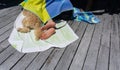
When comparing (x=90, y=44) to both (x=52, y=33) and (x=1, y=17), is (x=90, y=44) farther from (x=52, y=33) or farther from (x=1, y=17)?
(x=1, y=17)

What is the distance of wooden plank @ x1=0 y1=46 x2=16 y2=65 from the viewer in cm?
334

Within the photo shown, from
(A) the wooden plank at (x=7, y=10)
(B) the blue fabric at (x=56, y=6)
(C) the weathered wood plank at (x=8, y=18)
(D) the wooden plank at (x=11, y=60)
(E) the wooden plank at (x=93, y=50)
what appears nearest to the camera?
(D) the wooden plank at (x=11, y=60)

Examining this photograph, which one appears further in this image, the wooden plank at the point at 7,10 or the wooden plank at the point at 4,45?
the wooden plank at the point at 7,10

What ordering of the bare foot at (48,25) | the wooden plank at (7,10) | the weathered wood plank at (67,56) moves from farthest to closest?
the wooden plank at (7,10), the bare foot at (48,25), the weathered wood plank at (67,56)

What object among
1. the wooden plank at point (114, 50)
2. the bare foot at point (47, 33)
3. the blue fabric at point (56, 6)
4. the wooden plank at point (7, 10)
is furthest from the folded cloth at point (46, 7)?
the wooden plank at point (114, 50)

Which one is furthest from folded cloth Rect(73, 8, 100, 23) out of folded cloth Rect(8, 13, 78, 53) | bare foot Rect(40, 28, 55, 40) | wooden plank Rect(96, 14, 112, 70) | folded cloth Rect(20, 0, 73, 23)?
bare foot Rect(40, 28, 55, 40)

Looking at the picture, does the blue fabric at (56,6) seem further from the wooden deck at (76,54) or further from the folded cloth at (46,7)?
the wooden deck at (76,54)

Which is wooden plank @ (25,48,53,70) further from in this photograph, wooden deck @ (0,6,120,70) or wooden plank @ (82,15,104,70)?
wooden plank @ (82,15,104,70)

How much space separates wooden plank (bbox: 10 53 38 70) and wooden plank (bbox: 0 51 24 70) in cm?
6

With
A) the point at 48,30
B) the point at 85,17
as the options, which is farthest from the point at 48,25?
the point at 85,17

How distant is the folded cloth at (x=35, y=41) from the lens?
371 cm

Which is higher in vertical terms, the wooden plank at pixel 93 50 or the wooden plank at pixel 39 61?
the wooden plank at pixel 39 61

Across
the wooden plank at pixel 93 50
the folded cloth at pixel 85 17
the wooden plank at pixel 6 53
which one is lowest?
the folded cloth at pixel 85 17

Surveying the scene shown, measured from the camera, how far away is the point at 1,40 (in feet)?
12.8
